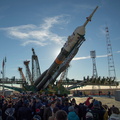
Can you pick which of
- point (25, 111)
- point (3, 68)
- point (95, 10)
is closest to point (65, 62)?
point (95, 10)

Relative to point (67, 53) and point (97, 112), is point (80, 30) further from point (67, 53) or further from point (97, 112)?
point (97, 112)

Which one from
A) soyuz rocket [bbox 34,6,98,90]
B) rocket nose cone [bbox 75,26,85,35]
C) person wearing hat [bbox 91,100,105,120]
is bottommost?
person wearing hat [bbox 91,100,105,120]

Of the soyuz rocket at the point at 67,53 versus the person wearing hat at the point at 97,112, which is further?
the soyuz rocket at the point at 67,53

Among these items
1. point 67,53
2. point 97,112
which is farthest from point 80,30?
point 97,112

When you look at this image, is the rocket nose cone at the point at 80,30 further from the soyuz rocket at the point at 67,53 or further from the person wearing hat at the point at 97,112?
the person wearing hat at the point at 97,112

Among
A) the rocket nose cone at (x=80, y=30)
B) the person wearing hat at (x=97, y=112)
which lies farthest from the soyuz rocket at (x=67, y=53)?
the person wearing hat at (x=97, y=112)

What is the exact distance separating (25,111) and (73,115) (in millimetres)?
2094

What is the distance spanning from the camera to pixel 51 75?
23.5 metres

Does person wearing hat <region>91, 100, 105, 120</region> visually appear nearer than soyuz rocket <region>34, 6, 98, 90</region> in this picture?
Yes

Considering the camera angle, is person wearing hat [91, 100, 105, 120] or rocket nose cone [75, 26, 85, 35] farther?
rocket nose cone [75, 26, 85, 35]

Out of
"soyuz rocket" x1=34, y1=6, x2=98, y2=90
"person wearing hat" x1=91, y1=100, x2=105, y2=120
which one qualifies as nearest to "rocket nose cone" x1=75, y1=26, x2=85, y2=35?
"soyuz rocket" x1=34, y1=6, x2=98, y2=90

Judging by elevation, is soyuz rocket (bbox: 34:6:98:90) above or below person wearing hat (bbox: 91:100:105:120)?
above

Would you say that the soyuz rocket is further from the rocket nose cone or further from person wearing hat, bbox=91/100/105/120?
person wearing hat, bbox=91/100/105/120

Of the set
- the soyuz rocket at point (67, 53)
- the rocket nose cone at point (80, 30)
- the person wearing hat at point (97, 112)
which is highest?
the rocket nose cone at point (80, 30)
